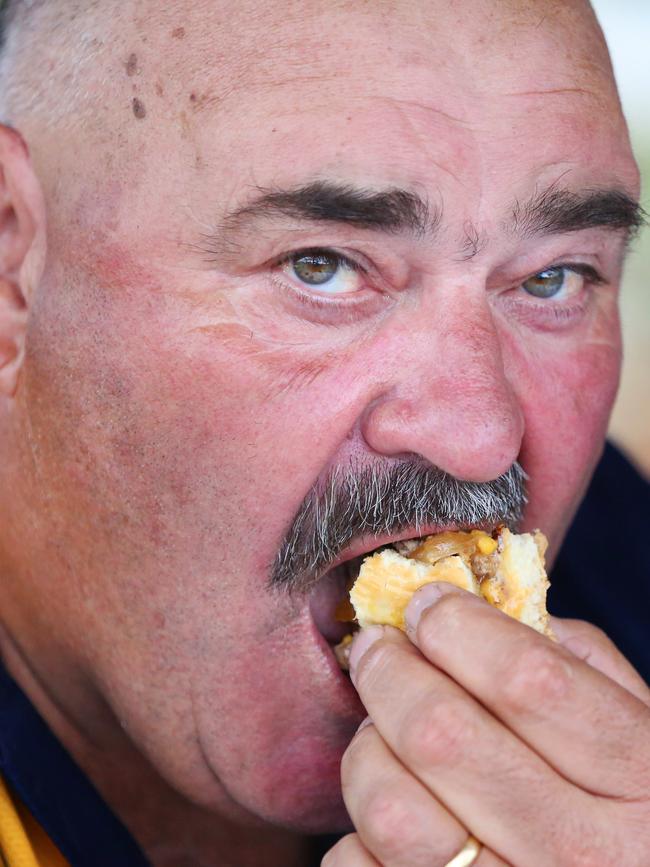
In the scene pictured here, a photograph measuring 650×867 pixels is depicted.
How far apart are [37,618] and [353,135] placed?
3.64ft

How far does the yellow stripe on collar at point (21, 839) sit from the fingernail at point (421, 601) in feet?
2.44

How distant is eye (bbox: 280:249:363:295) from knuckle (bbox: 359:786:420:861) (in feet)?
2.76

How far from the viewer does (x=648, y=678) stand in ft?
9.74

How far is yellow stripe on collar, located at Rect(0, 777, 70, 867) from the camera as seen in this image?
1.89m

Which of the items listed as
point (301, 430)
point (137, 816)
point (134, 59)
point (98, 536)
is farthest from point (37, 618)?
point (134, 59)

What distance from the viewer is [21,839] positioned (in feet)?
6.26

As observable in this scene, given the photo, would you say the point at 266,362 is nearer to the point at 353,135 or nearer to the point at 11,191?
the point at 353,135

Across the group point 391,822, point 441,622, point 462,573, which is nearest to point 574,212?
point 462,573

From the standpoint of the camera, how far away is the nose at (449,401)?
6.13 feet

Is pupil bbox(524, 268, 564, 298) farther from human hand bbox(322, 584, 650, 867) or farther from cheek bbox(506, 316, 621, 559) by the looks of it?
human hand bbox(322, 584, 650, 867)

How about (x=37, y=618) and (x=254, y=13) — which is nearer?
(x=254, y=13)

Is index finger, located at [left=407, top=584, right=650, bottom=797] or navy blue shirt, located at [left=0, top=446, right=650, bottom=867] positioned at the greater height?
index finger, located at [left=407, top=584, right=650, bottom=797]

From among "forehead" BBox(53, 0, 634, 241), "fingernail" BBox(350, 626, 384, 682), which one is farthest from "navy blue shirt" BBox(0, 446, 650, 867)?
"forehead" BBox(53, 0, 634, 241)

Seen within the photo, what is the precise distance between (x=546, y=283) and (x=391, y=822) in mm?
1086
